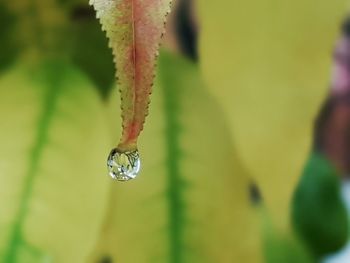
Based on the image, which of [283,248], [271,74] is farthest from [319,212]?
[271,74]

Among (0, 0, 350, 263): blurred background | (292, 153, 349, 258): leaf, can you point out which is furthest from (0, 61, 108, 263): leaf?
(292, 153, 349, 258): leaf

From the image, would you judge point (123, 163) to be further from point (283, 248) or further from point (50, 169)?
point (283, 248)

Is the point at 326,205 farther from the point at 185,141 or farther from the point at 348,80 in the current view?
the point at 348,80

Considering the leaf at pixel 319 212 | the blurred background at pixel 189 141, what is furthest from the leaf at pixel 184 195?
the leaf at pixel 319 212

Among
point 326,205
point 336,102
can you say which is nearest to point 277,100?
point 326,205

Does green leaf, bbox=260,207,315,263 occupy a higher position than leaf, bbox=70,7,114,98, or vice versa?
leaf, bbox=70,7,114,98

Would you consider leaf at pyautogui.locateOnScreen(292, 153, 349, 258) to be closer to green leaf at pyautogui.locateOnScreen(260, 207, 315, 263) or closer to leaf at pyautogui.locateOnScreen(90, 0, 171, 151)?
green leaf at pyautogui.locateOnScreen(260, 207, 315, 263)
